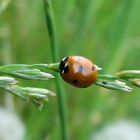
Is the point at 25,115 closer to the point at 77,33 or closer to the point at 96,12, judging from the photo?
the point at 77,33

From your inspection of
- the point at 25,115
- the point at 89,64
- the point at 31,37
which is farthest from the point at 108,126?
the point at 89,64

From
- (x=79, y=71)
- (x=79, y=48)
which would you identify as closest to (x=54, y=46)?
(x=79, y=71)

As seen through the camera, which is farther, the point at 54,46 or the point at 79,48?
the point at 79,48

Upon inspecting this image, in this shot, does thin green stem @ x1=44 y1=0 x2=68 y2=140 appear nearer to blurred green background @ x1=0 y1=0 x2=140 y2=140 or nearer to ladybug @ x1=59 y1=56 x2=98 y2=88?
ladybug @ x1=59 y1=56 x2=98 y2=88

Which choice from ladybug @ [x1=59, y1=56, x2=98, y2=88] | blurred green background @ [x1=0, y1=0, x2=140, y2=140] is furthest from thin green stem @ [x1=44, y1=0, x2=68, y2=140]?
blurred green background @ [x1=0, y1=0, x2=140, y2=140]

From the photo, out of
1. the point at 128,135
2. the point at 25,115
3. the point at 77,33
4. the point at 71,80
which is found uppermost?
the point at 77,33

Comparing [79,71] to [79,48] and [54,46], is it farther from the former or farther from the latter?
[79,48]
